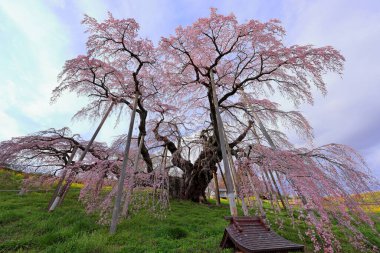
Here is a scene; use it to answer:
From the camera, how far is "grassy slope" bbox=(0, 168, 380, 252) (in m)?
5.74

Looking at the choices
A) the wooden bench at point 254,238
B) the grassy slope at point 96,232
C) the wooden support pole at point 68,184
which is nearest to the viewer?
the wooden bench at point 254,238

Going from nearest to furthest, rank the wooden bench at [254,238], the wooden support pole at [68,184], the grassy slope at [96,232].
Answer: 1. the wooden bench at [254,238]
2. the grassy slope at [96,232]
3. the wooden support pole at [68,184]

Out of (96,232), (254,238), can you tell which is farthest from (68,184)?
(254,238)

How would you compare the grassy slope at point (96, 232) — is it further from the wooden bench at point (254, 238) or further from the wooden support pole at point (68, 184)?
the wooden bench at point (254, 238)

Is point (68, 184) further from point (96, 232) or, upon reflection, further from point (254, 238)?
point (254, 238)

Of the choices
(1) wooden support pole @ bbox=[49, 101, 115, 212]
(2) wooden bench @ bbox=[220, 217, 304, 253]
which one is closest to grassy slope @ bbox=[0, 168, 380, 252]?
(1) wooden support pole @ bbox=[49, 101, 115, 212]

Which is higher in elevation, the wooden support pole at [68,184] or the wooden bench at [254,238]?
the wooden support pole at [68,184]

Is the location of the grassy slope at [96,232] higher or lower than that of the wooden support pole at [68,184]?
lower

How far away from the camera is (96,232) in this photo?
6.71m

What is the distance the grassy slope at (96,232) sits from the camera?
574cm

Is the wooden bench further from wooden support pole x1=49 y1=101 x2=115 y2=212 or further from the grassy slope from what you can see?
wooden support pole x1=49 y1=101 x2=115 y2=212

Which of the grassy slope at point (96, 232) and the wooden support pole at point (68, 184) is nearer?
the grassy slope at point (96, 232)

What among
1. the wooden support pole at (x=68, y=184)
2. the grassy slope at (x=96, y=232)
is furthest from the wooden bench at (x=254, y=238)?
the wooden support pole at (x=68, y=184)

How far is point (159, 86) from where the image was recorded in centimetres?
1079
